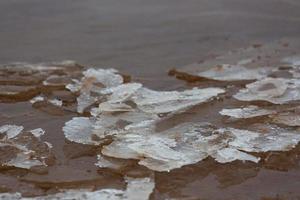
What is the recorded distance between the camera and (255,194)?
2.11 m

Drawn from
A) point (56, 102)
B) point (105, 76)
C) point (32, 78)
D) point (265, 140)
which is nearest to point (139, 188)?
point (265, 140)

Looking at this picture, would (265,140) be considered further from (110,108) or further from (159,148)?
(110,108)

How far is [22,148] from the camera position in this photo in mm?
2377

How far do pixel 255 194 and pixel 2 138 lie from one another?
1111mm

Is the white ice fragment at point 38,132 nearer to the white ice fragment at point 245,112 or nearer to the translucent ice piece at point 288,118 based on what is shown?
the white ice fragment at point 245,112

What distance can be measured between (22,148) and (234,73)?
1.49m

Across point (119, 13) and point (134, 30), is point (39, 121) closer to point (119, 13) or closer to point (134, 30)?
point (134, 30)

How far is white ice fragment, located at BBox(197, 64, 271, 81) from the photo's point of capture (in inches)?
130

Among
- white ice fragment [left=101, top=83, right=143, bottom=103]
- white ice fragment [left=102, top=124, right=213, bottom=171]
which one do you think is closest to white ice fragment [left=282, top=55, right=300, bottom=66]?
white ice fragment [left=101, top=83, right=143, bottom=103]

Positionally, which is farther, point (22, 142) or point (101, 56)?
point (101, 56)

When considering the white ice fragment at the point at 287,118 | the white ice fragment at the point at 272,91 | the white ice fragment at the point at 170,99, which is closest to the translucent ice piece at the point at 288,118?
the white ice fragment at the point at 287,118

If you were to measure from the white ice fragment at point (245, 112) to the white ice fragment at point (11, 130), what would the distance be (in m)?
0.96

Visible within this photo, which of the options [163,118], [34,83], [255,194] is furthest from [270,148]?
[34,83]

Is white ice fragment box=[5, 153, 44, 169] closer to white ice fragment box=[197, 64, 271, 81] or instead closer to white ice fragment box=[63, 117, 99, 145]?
white ice fragment box=[63, 117, 99, 145]
